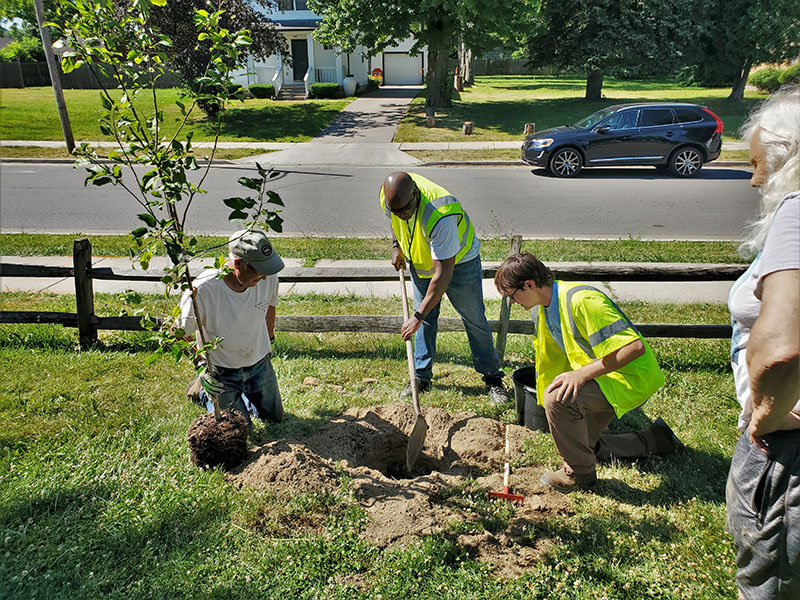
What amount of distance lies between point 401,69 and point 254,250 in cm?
4317

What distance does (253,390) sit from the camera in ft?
15.6

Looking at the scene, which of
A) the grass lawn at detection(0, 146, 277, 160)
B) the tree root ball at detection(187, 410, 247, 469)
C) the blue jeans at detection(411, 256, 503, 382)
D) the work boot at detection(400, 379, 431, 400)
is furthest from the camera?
the grass lawn at detection(0, 146, 277, 160)

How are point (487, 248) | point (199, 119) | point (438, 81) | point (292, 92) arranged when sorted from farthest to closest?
1. point (292, 92)
2. point (199, 119)
3. point (438, 81)
4. point (487, 248)

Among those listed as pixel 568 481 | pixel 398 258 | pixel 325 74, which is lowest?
pixel 568 481

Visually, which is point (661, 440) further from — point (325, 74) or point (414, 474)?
point (325, 74)

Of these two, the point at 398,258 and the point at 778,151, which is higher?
the point at 778,151

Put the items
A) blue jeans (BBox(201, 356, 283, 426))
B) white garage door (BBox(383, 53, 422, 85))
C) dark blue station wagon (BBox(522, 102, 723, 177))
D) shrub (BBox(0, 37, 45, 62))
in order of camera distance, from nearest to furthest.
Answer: blue jeans (BBox(201, 356, 283, 426)) → dark blue station wagon (BBox(522, 102, 723, 177)) → shrub (BBox(0, 37, 45, 62)) → white garage door (BBox(383, 53, 422, 85))

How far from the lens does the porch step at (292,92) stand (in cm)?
3241

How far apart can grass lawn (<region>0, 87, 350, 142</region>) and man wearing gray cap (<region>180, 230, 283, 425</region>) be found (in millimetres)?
17637

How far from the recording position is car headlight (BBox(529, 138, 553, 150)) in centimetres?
1611

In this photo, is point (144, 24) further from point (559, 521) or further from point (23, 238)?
point (23, 238)

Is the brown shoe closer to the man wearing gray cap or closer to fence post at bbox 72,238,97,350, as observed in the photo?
the man wearing gray cap

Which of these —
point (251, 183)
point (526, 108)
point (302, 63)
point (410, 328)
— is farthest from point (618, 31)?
point (251, 183)

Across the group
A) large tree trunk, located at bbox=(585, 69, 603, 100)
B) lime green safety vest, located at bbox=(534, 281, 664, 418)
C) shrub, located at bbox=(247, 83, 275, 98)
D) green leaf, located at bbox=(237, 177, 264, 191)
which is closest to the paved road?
lime green safety vest, located at bbox=(534, 281, 664, 418)
